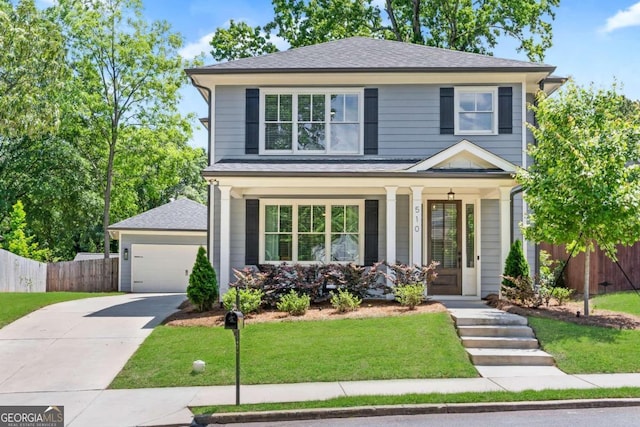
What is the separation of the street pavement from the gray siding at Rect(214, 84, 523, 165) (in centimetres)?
548

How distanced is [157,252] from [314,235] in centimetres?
1058

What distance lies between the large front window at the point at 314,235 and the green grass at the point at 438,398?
23.4 feet

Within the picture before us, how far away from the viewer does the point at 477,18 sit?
26.6 m

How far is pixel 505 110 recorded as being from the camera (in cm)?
1435

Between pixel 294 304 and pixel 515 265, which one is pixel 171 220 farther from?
pixel 515 265

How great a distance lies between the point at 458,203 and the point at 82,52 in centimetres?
2073

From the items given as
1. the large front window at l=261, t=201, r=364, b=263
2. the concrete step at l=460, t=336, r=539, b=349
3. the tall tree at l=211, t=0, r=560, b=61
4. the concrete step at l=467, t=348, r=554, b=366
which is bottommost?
the concrete step at l=467, t=348, r=554, b=366

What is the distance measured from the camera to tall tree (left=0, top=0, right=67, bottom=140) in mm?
14719

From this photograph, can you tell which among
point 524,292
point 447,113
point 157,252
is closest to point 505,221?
point 524,292

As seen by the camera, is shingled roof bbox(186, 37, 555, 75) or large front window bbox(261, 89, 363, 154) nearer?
shingled roof bbox(186, 37, 555, 75)

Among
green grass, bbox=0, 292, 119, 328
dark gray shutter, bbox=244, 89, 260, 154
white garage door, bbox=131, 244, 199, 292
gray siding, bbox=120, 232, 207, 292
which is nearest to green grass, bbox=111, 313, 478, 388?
green grass, bbox=0, 292, 119, 328

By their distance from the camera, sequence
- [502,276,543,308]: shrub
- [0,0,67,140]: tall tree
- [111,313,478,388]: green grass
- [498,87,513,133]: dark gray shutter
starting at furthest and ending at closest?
[0,0,67,140]: tall tree, [498,87,513,133]: dark gray shutter, [502,276,543,308]: shrub, [111,313,478,388]: green grass

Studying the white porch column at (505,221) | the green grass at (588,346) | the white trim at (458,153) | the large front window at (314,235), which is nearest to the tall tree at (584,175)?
the white trim at (458,153)

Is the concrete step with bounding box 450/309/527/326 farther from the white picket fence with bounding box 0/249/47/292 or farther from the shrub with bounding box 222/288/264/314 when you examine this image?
the white picket fence with bounding box 0/249/47/292
